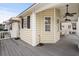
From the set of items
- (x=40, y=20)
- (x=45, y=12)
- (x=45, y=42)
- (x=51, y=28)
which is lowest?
(x=45, y=42)

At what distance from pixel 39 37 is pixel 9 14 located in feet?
24.1

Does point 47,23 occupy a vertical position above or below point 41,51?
above

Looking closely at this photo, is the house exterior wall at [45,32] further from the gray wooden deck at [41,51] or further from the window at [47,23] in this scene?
the gray wooden deck at [41,51]

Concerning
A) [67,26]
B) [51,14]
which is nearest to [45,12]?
[51,14]

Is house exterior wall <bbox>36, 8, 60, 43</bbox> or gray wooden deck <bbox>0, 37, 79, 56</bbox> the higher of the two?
house exterior wall <bbox>36, 8, 60, 43</bbox>

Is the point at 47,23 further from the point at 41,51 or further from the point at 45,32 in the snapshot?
the point at 41,51

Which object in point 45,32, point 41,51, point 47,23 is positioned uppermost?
point 47,23

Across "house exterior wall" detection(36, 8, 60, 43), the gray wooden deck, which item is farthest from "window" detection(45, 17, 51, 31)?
the gray wooden deck

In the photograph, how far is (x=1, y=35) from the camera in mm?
13516

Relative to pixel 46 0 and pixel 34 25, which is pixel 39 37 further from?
pixel 46 0

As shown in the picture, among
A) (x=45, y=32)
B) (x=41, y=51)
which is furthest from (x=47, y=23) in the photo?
(x=41, y=51)

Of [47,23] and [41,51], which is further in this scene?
[47,23]

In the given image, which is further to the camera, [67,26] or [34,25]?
[67,26]

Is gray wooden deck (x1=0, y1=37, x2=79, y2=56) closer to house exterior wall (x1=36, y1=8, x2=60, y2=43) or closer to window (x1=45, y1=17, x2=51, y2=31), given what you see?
house exterior wall (x1=36, y1=8, x2=60, y2=43)
